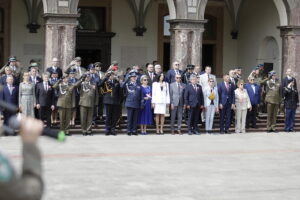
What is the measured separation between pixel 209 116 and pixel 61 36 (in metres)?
5.07

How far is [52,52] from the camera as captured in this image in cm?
1856

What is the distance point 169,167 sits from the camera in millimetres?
11461

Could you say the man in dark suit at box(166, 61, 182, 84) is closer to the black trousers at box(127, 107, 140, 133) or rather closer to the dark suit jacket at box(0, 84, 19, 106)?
the black trousers at box(127, 107, 140, 133)

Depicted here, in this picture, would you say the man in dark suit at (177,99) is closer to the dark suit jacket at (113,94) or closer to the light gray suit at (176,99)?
the light gray suit at (176,99)

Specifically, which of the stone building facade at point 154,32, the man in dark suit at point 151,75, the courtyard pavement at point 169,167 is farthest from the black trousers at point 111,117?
the stone building facade at point 154,32

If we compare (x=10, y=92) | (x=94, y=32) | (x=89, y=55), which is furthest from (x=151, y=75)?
(x=89, y=55)

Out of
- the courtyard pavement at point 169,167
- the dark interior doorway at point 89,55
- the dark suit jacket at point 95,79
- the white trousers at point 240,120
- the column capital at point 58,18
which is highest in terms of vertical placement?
the column capital at point 58,18

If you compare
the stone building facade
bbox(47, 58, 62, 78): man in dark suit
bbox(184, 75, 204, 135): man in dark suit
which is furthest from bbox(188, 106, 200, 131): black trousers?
the stone building facade

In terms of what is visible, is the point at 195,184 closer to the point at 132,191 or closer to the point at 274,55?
the point at 132,191

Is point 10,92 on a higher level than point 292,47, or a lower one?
lower

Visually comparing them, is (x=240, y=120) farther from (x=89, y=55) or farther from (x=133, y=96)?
(x=89, y=55)

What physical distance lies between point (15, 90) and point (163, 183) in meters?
7.44

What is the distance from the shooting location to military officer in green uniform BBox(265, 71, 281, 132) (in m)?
18.6

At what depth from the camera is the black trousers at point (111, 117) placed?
16.6 meters
